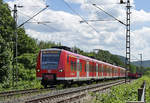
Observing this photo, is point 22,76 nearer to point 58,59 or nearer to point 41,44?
point 58,59

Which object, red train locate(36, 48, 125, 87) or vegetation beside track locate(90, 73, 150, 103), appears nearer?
vegetation beside track locate(90, 73, 150, 103)

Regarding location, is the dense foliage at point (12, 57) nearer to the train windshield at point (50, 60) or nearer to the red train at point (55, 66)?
the red train at point (55, 66)

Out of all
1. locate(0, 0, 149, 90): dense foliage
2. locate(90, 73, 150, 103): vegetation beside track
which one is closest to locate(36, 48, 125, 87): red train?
locate(0, 0, 149, 90): dense foliage

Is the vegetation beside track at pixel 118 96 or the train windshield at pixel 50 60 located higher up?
the train windshield at pixel 50 60

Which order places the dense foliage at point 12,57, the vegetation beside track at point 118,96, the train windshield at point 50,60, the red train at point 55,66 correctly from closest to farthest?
the vegetation beside track at point 118,96, the red train at point 55,66, the train windshield at point 50,60, the dense foliage at point 12,57

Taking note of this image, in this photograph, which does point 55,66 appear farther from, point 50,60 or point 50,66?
point 50,60

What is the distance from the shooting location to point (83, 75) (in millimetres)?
29406

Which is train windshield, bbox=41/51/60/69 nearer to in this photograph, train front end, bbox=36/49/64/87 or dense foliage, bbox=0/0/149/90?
train front end, bbox=36/49/64/87

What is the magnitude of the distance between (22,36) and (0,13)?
21653 millimetres

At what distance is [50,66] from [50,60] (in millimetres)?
453

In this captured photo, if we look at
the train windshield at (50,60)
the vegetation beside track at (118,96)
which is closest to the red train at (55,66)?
the train windshield at (50,60)

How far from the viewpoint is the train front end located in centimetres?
2339

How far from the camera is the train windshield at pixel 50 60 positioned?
23.6 m

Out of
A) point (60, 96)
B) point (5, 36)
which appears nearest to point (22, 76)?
point (5, 36)
